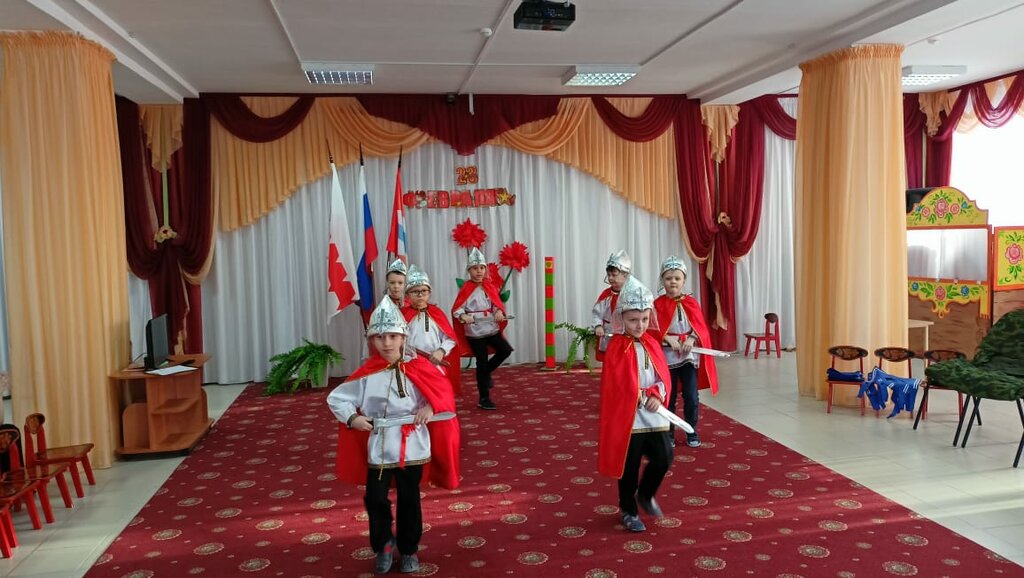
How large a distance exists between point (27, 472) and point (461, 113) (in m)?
6.03

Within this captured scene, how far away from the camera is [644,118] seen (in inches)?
380

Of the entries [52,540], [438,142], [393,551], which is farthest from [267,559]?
[438,142]

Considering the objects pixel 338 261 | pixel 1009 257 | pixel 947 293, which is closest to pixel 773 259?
pixel 947 293

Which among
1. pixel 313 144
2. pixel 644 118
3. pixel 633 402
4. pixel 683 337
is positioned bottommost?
pixel 633 402

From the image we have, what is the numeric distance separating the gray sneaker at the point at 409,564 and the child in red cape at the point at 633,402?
1.09 m

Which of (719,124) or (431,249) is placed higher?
(719,124)

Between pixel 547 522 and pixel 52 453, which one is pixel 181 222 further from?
pixel 547 522

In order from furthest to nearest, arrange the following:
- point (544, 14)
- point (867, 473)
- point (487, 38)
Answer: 1. point (487, 38)
2. point (544, 14)
3. point (867, 473)

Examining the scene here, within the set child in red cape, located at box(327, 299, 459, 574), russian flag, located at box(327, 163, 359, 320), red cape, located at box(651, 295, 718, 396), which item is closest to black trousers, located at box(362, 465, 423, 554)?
child in red cape, located at box(327, 299, 459, 574)

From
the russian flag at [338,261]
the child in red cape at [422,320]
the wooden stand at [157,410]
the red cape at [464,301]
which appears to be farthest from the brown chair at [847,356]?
the wooden stand at [157,410]

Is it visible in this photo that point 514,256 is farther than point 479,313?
Yes

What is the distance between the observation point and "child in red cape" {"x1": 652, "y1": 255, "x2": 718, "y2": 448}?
5.78 metres

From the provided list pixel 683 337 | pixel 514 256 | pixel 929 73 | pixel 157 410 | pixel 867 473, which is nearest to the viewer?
pixel 867 473

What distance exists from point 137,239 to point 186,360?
2.52m
